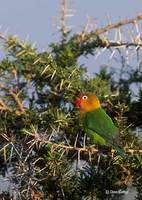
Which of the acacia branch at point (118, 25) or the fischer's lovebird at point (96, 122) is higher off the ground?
the acacia branch at point (118, 25)

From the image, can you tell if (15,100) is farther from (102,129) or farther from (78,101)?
(102,129)

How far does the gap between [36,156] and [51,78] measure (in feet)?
0.88

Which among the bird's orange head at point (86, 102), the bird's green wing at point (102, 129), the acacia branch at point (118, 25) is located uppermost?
the acacia branch at point (118, 25)

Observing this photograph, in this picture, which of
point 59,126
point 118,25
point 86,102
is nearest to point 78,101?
point 86,102

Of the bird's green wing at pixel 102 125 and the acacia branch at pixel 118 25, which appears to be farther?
the acacia branch at pixel 118 25

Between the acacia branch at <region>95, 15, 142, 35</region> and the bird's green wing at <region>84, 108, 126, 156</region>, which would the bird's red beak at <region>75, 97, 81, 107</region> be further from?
the acacia branch at <region>95, 15, 142, 35</region>

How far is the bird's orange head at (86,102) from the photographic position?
1.78m

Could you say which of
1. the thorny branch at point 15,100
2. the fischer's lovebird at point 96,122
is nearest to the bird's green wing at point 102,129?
the fischer's lovebird at point 96,122

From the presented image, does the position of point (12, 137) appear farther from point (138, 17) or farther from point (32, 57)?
point (138, 17)

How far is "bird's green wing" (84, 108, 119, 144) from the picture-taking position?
178cm

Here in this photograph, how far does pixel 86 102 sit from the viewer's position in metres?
1.79

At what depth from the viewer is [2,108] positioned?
1816 mm

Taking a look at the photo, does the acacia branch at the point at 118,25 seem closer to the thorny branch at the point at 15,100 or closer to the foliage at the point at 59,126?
the foliage at the point at 59,126

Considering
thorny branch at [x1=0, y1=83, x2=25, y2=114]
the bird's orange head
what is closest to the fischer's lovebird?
the bird's orange head
